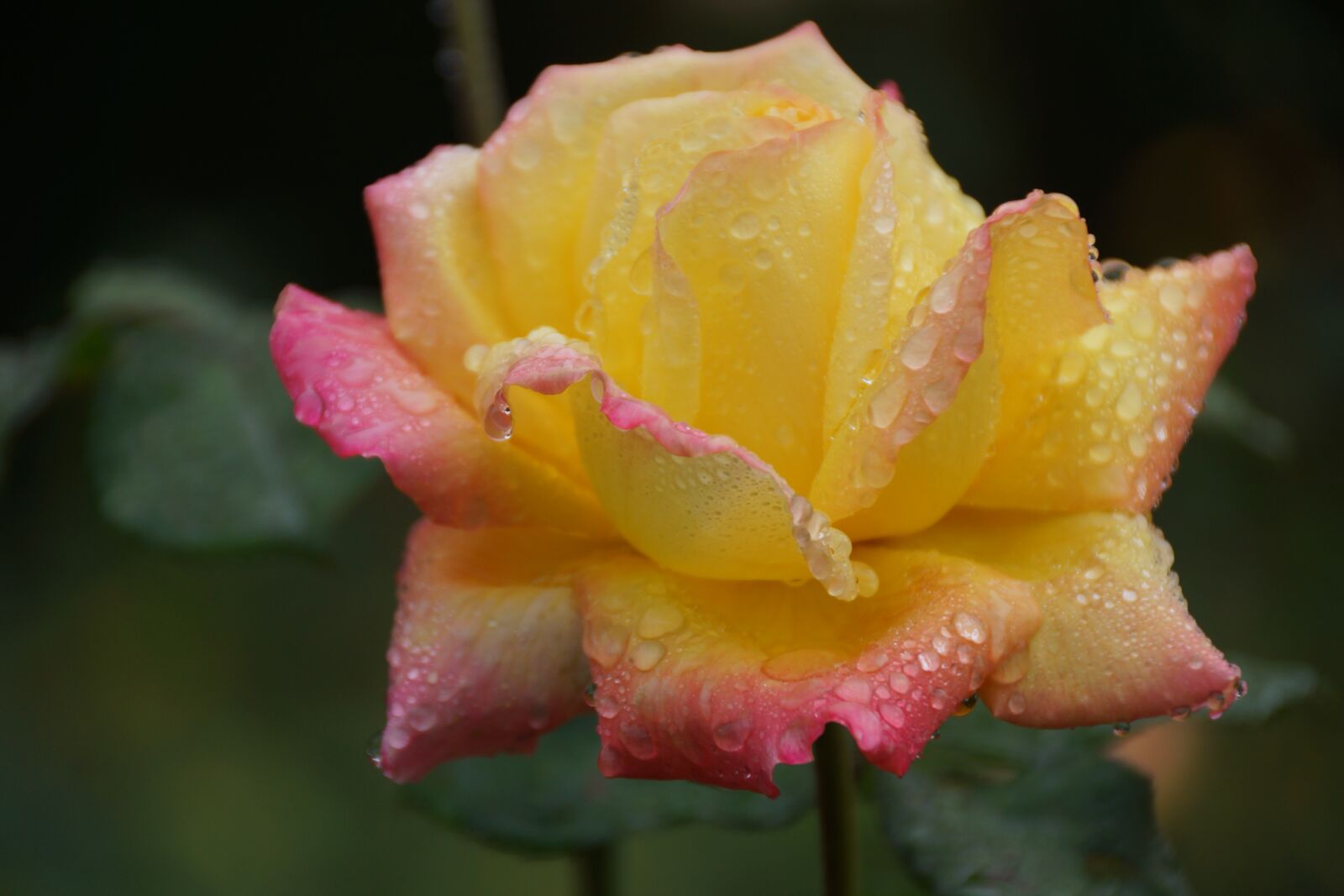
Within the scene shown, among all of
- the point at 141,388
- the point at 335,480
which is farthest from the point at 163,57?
the point at 335,480

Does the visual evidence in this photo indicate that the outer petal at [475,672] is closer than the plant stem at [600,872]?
Yes

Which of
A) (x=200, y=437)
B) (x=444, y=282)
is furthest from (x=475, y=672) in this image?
(x=200, y=437)

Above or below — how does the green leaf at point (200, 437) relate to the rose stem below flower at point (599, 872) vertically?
above

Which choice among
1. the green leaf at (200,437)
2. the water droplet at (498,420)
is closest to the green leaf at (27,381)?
the green leaf at (200,437)

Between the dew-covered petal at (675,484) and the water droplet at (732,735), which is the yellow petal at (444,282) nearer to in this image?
the dew-covered petal at (675,484)

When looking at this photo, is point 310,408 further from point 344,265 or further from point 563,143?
point 344,265

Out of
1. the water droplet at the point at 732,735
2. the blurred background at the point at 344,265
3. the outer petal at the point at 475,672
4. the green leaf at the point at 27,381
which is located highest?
the water droplet at the point at 732,735

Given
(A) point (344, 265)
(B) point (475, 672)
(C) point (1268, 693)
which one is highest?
(B) point (475, 672)

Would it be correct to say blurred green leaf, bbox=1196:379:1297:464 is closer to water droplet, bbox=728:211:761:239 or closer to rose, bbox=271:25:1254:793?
rose, bbox=271:25:1254:793
